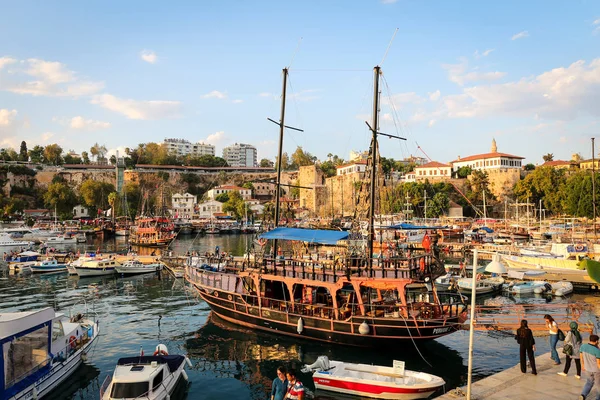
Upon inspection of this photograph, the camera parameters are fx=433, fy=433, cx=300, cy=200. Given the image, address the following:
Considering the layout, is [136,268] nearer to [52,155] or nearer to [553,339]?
[553,339]

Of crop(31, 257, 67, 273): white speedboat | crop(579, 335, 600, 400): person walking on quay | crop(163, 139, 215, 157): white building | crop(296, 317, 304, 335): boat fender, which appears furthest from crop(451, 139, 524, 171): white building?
crop(163, 139, 215, 157): white building

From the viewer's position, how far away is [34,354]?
13.9 meters

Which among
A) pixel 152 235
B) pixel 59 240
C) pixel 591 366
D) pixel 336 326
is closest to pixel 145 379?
pixel 336 326

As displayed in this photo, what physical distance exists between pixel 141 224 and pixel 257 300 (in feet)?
180

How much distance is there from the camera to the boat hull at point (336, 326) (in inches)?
682

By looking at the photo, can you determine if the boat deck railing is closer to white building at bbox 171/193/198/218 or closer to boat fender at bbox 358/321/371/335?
boat fender at bbox 358/321/371/335

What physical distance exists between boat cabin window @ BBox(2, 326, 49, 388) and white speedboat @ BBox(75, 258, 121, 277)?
25.5 m

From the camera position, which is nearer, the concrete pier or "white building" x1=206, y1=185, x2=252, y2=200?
the concrete pier

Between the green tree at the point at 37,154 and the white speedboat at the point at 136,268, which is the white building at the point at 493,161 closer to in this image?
the white speedboat at the point at 136,268

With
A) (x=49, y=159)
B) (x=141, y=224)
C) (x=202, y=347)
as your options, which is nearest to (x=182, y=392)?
(x=202, y=347)

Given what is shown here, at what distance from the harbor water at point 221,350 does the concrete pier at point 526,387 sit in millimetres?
3518

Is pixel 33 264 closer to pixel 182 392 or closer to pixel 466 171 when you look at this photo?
pixel 182 392

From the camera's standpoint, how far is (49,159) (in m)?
136

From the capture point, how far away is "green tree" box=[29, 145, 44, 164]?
136 metres
